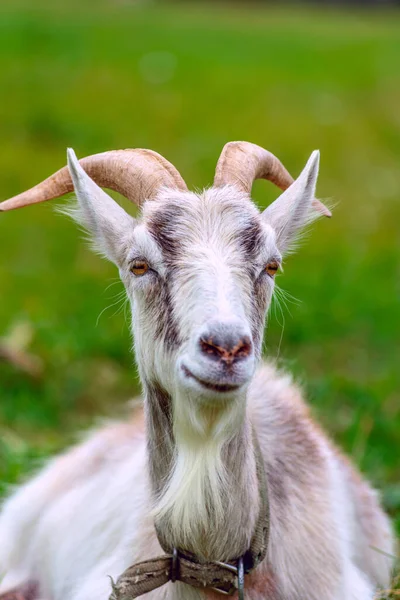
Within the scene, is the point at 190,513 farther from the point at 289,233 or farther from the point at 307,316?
the point at 307,316

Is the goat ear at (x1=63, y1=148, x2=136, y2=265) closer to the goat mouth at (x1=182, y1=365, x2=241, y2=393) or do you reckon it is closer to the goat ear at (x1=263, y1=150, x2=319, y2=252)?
the goat ear at (x1=263, y1=150, x2=319, y2=252)

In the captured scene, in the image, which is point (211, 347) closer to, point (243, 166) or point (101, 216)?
point (101, 216)

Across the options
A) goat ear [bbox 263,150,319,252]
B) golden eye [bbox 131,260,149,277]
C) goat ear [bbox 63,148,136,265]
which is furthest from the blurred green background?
golden eye [bbox 131,260,149,277]

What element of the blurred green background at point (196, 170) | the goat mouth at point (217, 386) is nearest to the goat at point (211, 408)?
the goat mouth at point (217, 386)

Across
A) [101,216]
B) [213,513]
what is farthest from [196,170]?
[213,513]

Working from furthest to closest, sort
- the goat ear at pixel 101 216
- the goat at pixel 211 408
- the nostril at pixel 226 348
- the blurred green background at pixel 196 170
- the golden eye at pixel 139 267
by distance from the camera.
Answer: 1. the blurred green background at pixel 196 170
2. the goat ear at pixel 101 216
3. the golden eye at pixel 139 267
4. the goat at pixel 211 408
5. the nostril at pixel 226 348

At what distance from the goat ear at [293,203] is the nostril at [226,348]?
806 mm

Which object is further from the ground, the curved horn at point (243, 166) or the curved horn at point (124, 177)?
the curved horn at point (243, 166)

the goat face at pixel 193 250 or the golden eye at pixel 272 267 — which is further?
the golden eye at pixel 272 267

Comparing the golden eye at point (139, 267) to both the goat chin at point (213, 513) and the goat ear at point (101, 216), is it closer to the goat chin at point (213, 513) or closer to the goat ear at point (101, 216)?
the goat ear at point (101, 216)

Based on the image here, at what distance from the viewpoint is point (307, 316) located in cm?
754

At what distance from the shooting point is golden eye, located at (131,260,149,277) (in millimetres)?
3436

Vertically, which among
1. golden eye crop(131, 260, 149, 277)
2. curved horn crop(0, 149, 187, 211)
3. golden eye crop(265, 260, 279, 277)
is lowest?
golden eye crop(131, 260, 149, 277)

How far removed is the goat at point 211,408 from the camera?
10.6 ft
